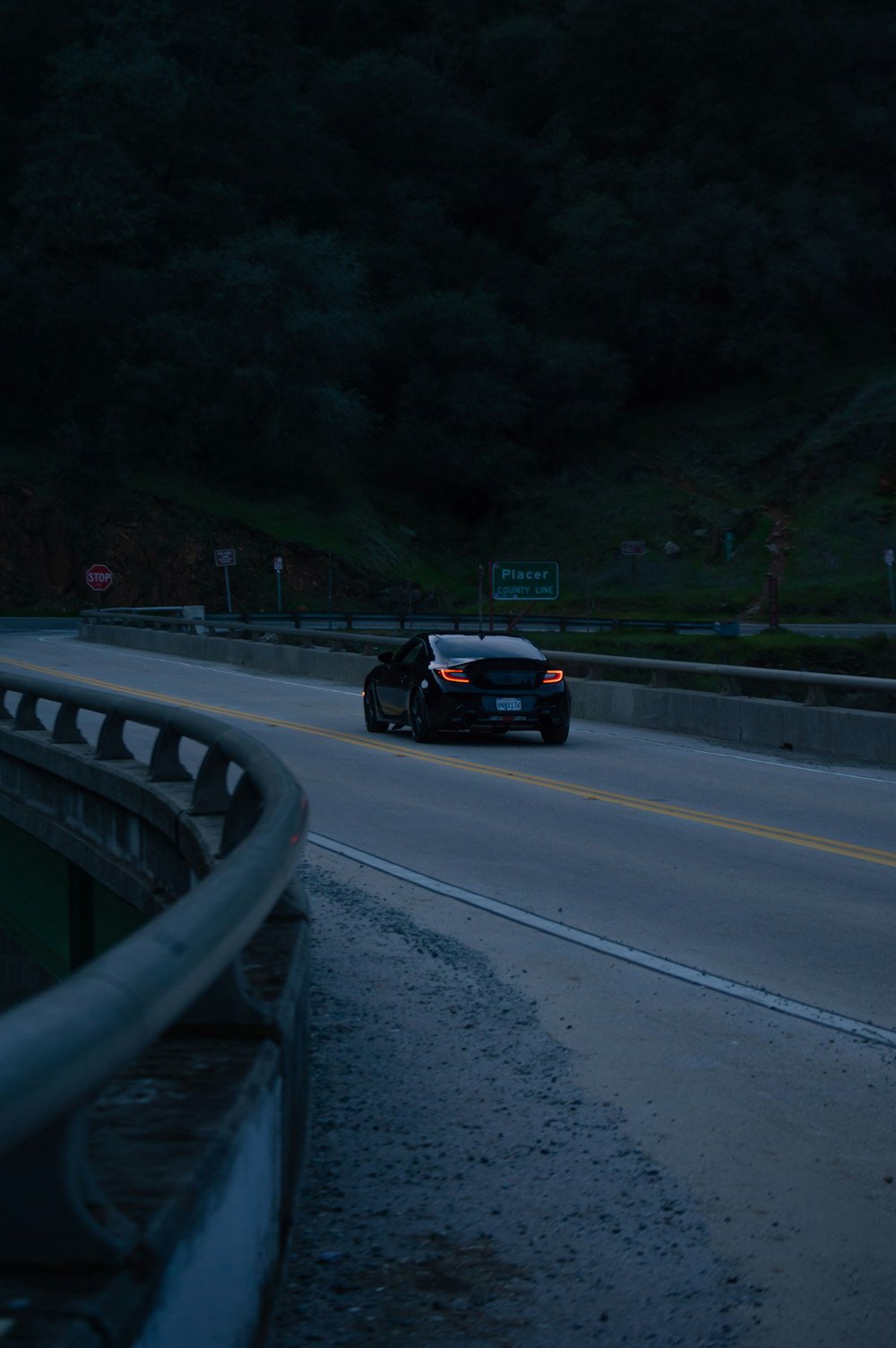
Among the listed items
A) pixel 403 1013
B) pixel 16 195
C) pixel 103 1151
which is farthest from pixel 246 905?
pixel 16 195

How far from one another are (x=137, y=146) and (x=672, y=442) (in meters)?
31.1

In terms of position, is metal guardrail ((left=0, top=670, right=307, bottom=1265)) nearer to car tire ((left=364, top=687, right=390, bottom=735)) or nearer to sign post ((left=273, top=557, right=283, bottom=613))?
car tire ((left=364, top=687, right=390, bottom=735))

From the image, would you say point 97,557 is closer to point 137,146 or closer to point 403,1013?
point 137,146

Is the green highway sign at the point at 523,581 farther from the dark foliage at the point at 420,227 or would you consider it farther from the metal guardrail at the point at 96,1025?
the dark foliage at the point at 420,227

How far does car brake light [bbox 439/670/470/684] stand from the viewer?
21.4m

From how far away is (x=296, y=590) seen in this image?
72.4 m

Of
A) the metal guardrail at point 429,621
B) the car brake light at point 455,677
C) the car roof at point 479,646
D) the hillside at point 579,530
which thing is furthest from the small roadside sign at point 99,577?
the car brake light at point 455,677

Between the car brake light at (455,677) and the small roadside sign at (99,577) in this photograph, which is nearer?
the car brake light at (455,677)

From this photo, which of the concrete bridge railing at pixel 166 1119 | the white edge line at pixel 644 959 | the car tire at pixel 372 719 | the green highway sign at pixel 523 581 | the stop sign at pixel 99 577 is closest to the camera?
the concrete bridge railing at pixel 166 1119

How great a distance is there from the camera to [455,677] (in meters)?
21.4

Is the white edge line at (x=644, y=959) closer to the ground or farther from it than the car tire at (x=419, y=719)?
closer to the ground

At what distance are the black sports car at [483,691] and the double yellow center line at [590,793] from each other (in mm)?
633

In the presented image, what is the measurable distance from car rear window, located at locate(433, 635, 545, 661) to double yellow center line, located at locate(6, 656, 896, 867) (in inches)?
56.0

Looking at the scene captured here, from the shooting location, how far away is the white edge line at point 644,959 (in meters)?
7.18
